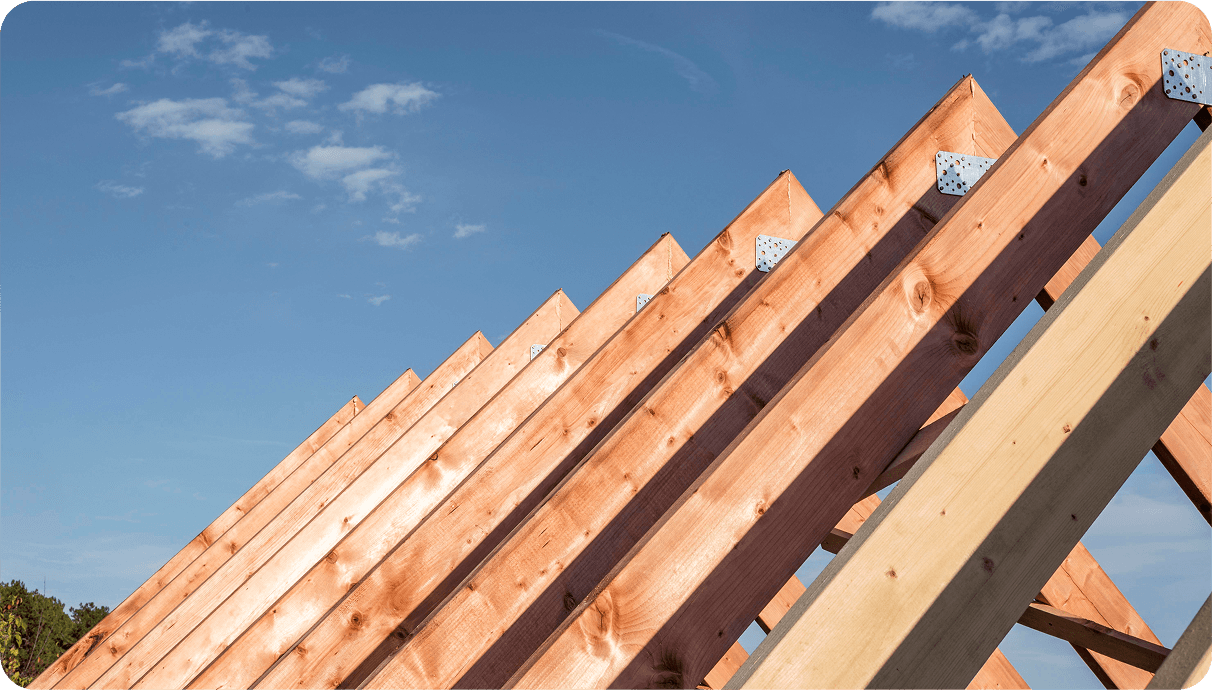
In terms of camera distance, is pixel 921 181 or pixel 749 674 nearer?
pixel 749 674

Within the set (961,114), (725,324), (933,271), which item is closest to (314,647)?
(725,324)

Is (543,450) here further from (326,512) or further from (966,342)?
(326,512)

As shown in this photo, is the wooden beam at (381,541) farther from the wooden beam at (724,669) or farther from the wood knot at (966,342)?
the wooden beam at (724,669)

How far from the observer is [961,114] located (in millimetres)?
2721

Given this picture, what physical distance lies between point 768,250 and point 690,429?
1537 mm

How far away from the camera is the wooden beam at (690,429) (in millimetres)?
1856

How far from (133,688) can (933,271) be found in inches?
126

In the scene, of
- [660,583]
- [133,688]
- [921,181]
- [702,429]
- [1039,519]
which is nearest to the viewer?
[1039,519]

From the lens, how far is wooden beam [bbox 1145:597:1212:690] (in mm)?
1071

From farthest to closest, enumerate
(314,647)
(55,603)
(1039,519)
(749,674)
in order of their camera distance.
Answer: (55,603)
(314,647)
(1039,519)
(749,674)

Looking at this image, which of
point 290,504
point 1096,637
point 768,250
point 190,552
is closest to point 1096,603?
point 1096,637

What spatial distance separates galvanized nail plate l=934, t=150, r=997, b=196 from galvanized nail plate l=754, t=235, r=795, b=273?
89 cm

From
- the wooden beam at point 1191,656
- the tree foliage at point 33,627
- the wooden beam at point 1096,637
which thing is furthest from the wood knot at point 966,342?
the tree foliage at point 33,627

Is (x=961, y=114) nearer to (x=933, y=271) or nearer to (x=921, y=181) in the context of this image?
(x=921, y=181)
